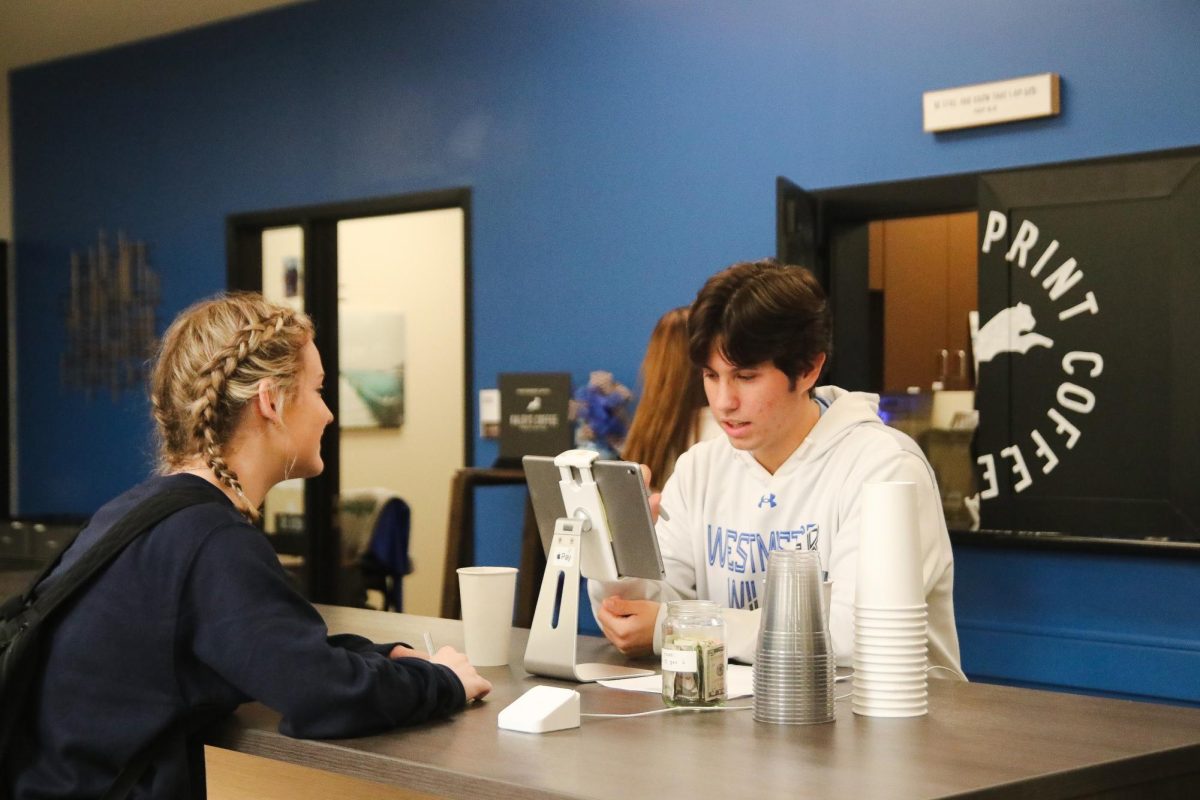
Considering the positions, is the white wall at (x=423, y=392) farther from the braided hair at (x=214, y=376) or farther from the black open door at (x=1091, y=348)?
the braided hair at (x=214, y=376)

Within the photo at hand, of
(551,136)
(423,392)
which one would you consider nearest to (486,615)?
(551,136)

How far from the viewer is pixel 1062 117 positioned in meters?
3.61

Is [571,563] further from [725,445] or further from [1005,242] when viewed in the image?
[1005,242]

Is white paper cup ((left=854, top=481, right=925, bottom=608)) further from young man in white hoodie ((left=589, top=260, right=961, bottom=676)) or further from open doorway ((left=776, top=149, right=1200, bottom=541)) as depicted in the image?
open doorway ((left=776, top=149, right=1200, bottom=541))

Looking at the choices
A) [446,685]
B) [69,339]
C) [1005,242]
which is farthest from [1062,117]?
[69,339]

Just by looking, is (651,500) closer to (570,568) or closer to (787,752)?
(570,568)

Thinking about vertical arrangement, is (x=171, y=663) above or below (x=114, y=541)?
below

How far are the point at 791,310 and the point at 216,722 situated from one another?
1115mm

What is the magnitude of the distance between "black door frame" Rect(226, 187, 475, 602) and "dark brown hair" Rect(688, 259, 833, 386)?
3.25 meters

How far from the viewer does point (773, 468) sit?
2424 mm

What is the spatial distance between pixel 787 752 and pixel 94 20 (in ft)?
17.2

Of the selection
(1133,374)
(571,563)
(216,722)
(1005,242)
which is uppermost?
(1005,242)

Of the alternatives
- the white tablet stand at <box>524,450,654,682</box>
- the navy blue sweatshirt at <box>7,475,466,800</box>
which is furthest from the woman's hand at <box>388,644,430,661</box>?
the navy blue sweatshirt at <box>7,475,466,800</box>

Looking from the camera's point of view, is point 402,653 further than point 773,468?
No
